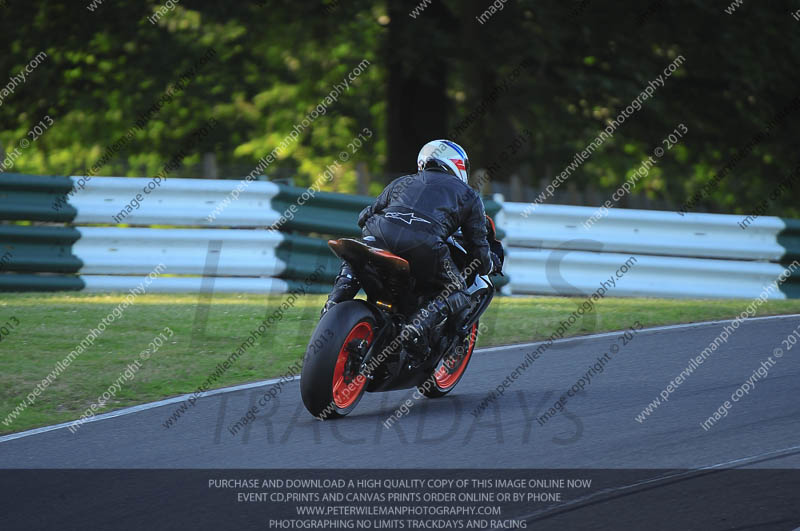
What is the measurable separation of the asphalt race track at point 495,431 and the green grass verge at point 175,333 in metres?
0.68

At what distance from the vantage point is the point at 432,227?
7.40 metres

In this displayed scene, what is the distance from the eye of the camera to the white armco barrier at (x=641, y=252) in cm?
1338

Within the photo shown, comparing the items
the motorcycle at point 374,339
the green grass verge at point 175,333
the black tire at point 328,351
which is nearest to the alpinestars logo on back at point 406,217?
the motorcycle at point 374,339

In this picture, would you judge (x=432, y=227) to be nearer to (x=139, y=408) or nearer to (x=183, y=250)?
(x=139, y=408)

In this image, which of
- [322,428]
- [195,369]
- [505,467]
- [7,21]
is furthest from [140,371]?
[7,21]

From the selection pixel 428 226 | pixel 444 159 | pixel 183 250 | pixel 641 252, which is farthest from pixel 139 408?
pixel 641 252

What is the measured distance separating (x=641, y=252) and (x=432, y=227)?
671 cm

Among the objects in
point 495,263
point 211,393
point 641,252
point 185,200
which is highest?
point 495,263

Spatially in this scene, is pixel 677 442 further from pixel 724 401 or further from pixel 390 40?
pixel 390 40

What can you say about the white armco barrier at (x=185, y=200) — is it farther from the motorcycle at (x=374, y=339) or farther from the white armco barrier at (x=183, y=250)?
the motorcycle at (x=374, y=339)

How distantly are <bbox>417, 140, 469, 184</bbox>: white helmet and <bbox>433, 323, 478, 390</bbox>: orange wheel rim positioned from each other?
112 centimetres
